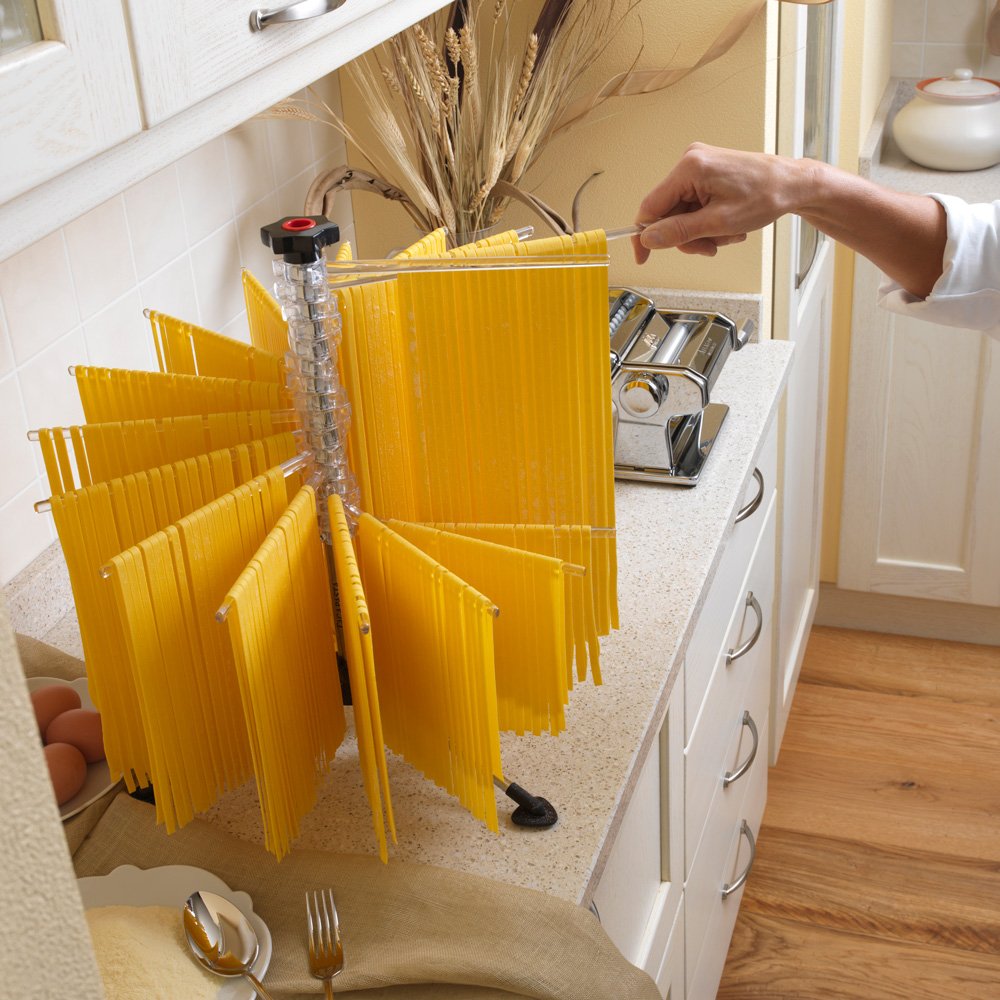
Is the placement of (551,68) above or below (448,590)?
above

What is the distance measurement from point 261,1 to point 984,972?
1.87 meters

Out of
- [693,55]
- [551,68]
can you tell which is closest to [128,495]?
[551,68]

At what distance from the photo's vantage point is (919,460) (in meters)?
2.47

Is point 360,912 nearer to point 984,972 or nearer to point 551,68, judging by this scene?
point 551,68

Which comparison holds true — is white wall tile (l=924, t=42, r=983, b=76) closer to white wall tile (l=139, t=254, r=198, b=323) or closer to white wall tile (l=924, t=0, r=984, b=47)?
white wall tile (l=924, t=0, r=984, b=47)

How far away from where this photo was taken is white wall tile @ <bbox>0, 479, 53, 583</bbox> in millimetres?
1107

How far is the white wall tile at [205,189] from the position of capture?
132cm

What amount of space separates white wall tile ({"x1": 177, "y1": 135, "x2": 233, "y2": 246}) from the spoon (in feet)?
2.61

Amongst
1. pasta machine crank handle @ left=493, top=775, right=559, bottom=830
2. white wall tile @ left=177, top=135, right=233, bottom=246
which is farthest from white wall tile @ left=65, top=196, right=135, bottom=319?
pasta machine crank handle @ left=493, top=775, right=559, bottom=830

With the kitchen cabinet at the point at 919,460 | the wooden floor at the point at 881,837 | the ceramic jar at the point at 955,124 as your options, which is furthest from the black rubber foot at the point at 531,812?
the ceramic jar at the point at 955,124

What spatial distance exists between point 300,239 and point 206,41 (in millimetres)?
152

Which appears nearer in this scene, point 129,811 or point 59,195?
point 59,195

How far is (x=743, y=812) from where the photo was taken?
1.92 meters

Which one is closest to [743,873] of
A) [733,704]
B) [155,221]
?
[733,704]
